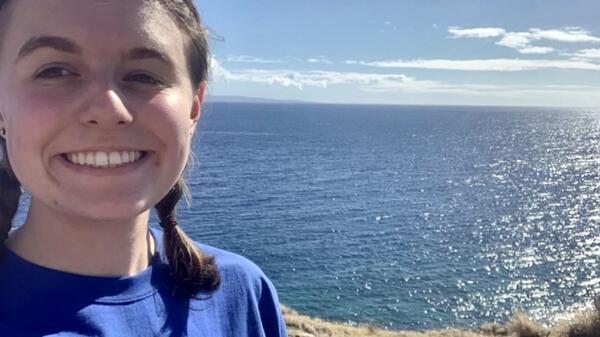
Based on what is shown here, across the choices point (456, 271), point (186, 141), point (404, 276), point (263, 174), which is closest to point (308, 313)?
point (404, 276)

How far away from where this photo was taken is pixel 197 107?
86.9 inches

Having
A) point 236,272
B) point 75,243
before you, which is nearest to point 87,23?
point 75,243

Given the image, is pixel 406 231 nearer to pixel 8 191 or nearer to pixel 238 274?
pixel 238 274

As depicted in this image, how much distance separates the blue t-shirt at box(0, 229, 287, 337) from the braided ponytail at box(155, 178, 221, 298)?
31 mm

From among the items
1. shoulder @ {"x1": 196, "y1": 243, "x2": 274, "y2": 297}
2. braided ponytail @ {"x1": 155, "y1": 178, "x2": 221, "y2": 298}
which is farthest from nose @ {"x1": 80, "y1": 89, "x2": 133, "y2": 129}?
shoulder @ {"x1": 196, "y1": 243, "x2": 274, "y2": 297}

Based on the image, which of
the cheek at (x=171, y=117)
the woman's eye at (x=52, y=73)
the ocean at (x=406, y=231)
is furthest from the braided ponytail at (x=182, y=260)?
the ocean at (x=406, y=231)

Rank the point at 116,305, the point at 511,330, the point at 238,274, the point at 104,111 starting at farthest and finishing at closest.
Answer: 1. the point at 511,330
2. the point at 238,274
3. the point at 116,305
4. the point at 104,111

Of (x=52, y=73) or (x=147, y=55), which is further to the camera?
(x=147, y=55)

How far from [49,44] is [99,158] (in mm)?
346

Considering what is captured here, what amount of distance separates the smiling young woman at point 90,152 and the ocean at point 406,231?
206 inches

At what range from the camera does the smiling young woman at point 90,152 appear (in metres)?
1.77

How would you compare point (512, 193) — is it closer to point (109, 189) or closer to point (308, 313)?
point (308, 313)

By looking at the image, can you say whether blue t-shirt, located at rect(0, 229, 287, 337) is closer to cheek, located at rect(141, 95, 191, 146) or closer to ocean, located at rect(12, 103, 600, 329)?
cheek, located at rect(141, 95, 191, 146)

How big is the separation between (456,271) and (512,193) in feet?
107
